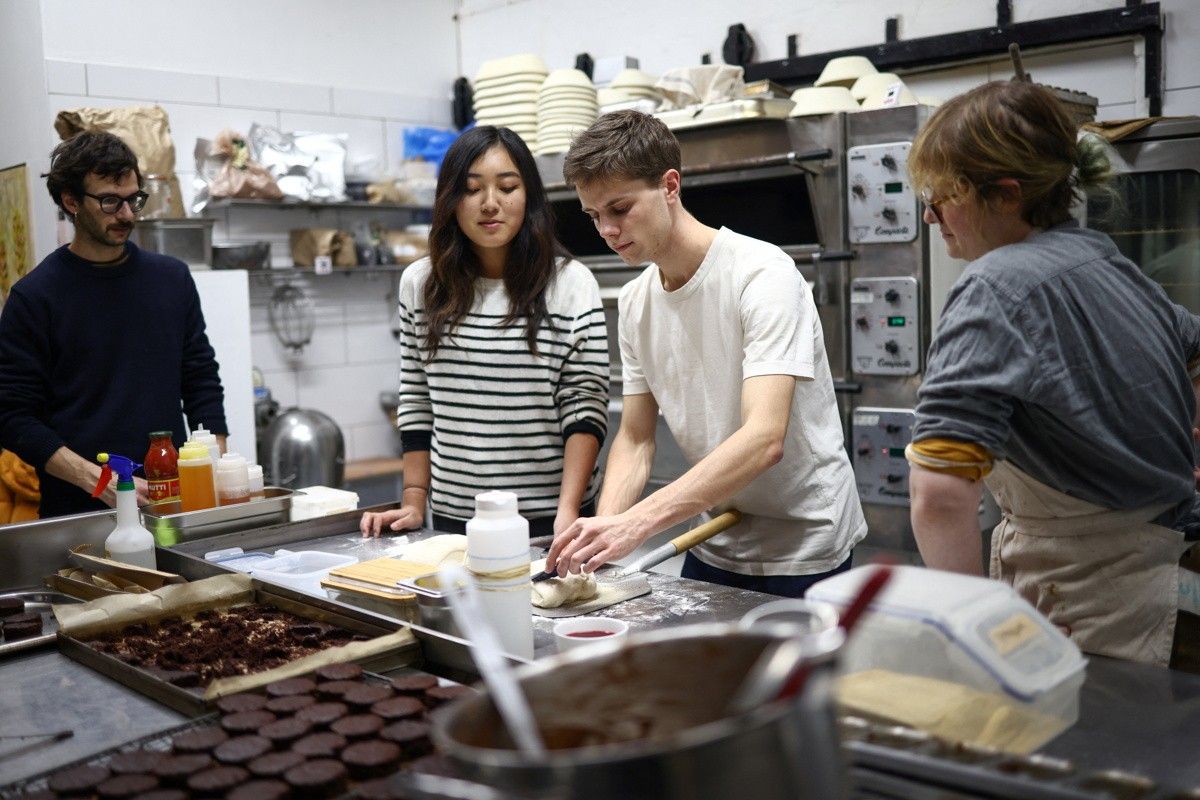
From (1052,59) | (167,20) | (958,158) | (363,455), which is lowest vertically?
(363,455)

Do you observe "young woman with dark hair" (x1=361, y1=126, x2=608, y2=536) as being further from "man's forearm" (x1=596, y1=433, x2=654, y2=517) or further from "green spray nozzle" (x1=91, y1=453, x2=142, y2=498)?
"green spray nozzle" (x1=91, y1=453, x2=142, y2=498)

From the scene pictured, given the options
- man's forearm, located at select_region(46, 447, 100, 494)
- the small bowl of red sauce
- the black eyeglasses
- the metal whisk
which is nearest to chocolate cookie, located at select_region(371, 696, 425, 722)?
the small bowl of red sauce

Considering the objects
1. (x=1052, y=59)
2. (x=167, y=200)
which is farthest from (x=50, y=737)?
(x=1052, y=59)

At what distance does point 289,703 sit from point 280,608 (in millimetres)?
500

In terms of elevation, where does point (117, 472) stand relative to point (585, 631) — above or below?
above

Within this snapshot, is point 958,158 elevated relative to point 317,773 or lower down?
elevated

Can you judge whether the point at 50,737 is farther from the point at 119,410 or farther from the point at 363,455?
the point at 363,455

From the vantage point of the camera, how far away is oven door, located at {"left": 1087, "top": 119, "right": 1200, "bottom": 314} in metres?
3.10

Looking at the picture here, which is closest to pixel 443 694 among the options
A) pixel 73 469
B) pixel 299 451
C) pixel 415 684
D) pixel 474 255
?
pixel 415 684

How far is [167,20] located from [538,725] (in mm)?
4889

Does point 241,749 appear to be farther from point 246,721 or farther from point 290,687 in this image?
point 290,687

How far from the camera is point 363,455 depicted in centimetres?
571

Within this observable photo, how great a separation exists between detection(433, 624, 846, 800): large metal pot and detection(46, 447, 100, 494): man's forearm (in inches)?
80.5

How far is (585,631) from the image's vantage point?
1514 millimetres
